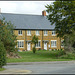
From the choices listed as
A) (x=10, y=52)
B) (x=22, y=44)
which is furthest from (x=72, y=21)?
(x=22, y=44)

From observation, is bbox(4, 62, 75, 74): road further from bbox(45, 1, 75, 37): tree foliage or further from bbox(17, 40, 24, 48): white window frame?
bbox(17, 40, 24, 48): white window frame

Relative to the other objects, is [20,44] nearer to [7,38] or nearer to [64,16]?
[64,16]

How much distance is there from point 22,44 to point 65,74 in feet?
144

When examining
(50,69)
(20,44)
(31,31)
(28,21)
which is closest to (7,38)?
(50,69)

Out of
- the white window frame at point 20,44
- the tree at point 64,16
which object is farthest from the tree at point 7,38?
the white window frame at point 20,44

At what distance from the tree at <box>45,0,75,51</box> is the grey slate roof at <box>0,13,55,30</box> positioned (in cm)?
2270

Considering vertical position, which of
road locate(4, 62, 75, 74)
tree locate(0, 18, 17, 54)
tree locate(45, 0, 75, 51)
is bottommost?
road locate(4, 62, 75, 74)

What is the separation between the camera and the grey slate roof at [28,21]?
190 feet

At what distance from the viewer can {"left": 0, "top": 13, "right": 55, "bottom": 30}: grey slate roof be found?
57.8 m

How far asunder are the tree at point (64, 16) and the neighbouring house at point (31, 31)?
72.5 ft

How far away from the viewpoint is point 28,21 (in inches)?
2360

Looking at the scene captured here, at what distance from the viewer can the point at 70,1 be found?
3328 centimetres

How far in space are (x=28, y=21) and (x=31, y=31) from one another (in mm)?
3357

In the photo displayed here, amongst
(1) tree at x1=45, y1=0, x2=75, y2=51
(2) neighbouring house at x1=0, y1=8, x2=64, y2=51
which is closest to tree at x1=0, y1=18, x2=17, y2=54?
(1) tree at x1=45, y1=0, x2=75, y2=51
